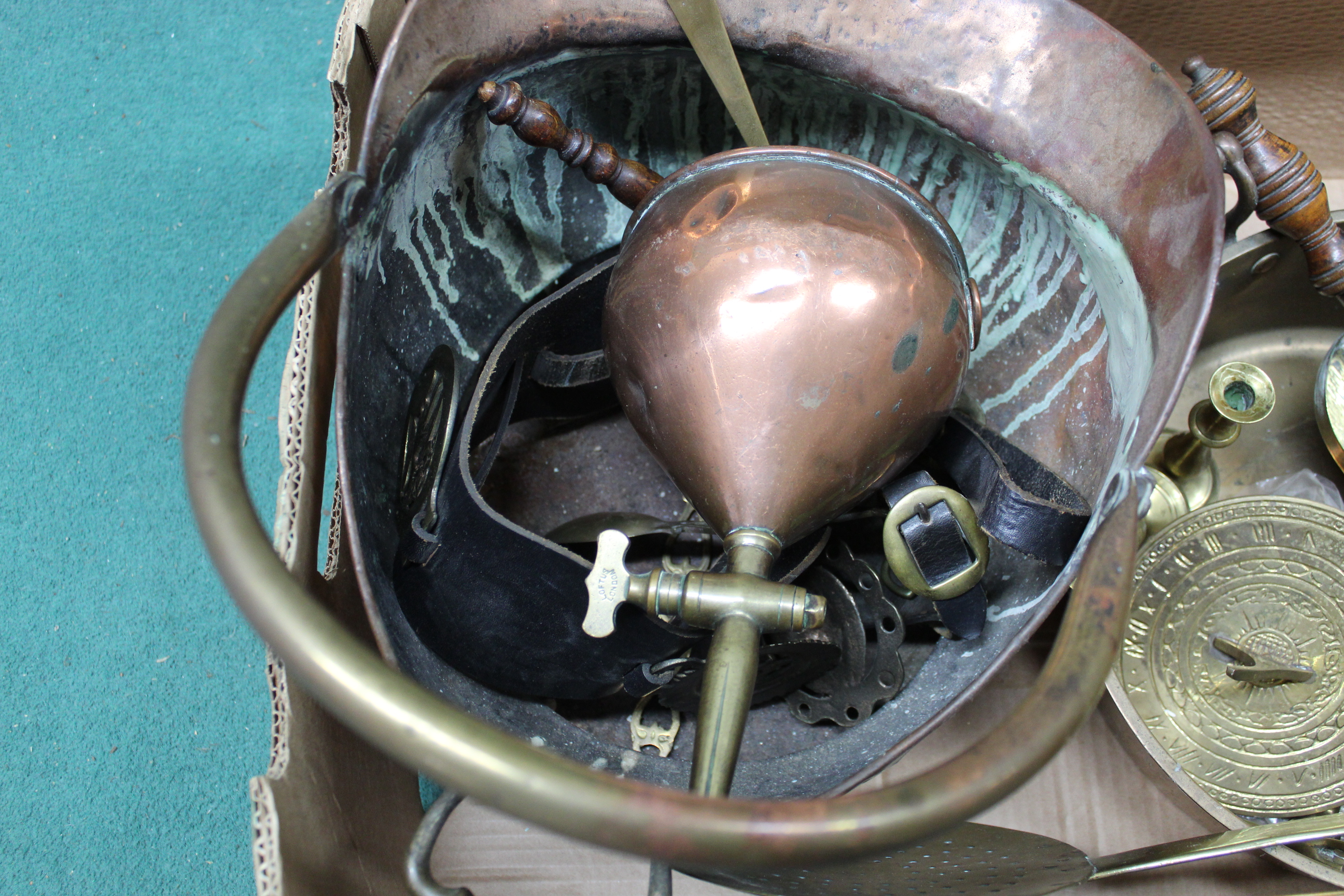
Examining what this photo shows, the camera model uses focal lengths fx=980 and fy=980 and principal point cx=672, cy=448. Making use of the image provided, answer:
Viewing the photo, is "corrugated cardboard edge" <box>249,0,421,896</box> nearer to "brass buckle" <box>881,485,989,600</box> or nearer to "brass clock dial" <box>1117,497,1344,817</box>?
"brass buckle" <box>881,485,989,600</box>

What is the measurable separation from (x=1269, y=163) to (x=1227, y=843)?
0.45m

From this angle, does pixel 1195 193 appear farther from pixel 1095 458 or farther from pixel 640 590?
pixel 640 590

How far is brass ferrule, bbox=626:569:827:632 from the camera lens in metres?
0.43

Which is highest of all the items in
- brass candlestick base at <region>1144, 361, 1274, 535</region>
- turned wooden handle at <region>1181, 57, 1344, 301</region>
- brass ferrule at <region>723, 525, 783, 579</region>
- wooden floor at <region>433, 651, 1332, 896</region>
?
turned wooden handle at <region>1181, 57, 1344, 301</region>

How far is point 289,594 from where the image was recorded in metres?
0.31

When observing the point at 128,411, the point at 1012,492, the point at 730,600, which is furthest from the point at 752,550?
the point at 128,411

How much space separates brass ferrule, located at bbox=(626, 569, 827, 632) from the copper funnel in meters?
0.07

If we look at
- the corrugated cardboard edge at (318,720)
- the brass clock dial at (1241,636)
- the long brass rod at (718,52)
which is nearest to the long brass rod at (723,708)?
the corrugated cardboard edge at (318,720)

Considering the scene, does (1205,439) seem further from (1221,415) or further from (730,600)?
(730,600)

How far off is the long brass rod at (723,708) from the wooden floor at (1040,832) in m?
0.33

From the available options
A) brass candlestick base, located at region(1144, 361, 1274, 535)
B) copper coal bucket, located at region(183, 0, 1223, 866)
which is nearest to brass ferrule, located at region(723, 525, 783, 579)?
copper coal bucket, located at region(183, 0, 1223, 866)

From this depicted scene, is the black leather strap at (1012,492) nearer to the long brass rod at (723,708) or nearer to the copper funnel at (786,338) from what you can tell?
the copper funnel at (786,338)

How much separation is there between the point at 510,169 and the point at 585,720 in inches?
15.7

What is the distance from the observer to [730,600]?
0.43 metres
